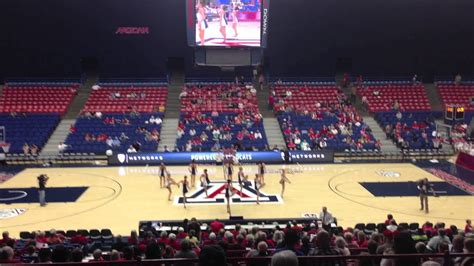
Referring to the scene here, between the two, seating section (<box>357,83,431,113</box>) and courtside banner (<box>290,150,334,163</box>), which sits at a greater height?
seating section (<box>357,83,431,113</box>)

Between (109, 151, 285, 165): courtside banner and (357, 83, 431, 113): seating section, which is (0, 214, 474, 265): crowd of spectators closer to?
(109, 151, 285, 165): courtside banner

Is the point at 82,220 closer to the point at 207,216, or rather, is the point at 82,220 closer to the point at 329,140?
the point at 207,216

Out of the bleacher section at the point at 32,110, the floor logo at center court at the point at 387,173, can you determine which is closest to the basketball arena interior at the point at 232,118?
the floor logo at center court at the point at 387,173

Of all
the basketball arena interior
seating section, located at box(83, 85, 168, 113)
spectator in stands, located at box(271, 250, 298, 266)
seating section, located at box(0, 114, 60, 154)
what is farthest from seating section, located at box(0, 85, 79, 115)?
spectator in stands, located at box(271, 250, 298, 266)

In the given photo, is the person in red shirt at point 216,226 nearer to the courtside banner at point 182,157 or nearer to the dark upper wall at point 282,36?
the courtside banner at point 182,157

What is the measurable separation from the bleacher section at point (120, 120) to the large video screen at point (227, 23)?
293 inches

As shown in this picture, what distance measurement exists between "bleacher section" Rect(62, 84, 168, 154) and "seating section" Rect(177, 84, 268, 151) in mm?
2210

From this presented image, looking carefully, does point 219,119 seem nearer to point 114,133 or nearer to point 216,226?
point 114,133

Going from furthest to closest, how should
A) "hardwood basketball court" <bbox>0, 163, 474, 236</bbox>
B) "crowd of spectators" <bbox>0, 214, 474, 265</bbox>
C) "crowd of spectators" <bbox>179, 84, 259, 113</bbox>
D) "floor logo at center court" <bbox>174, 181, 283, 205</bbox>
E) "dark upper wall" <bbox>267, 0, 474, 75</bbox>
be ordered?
"dark upper wall" <bbox>267, 0, 474, 75</bbox> < "crowd of spectators" <bbox>179, 84, 259, 113</bbox> < "floor logo at center court" <bbox>174, 181, 283, 205</bbox> < "hardwood basketball court" <bbox>0, 163, 474, 236</bbox> < "crowd of spectators" <bbox>0, 214, 474, 265</bbox>

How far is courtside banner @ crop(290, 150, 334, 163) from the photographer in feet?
113

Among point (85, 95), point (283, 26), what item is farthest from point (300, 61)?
point (85, 95)

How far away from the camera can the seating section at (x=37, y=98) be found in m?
40.8

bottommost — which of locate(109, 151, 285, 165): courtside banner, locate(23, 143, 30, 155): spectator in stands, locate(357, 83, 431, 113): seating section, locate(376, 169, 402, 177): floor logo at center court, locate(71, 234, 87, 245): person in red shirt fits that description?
locate(376, 169, 402, 177): floor logo at center court

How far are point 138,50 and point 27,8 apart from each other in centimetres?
1022
